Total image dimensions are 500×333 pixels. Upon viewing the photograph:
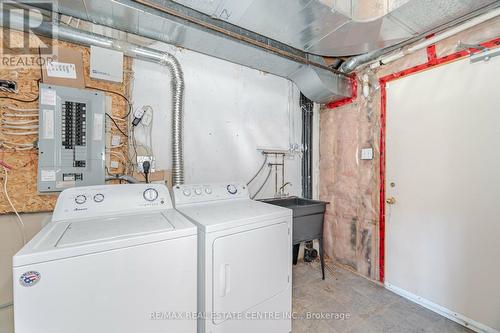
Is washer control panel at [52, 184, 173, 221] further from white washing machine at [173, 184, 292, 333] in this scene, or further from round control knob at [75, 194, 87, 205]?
white washing machine at [173, 184, 292, 333]

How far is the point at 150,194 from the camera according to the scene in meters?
1.60

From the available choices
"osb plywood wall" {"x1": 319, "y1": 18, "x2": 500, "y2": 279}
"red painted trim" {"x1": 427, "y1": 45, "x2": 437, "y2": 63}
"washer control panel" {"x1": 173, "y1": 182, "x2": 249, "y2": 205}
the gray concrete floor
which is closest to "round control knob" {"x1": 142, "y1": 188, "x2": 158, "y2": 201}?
"washer control panel" {"x1": 173, "y1": 182, "x2": 249, "y2": 205}

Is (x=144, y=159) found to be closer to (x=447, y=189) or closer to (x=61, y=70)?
(x=61, y=70)

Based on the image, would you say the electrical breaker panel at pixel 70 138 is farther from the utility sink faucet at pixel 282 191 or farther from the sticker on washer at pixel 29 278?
the utility sink faucet at pixel 282 191

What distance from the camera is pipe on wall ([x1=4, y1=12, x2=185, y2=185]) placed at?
1.55 metres

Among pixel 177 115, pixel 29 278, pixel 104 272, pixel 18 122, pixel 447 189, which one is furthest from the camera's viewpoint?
pixel 177 115

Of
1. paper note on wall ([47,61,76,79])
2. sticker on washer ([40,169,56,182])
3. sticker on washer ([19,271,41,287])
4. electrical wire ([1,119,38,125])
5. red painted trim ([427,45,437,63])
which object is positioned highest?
red painted trim ([427,45,437,63])

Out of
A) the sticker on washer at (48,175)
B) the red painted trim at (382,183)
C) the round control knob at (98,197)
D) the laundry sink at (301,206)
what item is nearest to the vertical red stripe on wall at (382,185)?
the red painted trim at (382,183)

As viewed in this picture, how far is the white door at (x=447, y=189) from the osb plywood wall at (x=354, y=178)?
0.16 m

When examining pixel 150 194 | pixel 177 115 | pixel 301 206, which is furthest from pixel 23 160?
pixel 301 206

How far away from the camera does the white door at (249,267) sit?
1302 mm

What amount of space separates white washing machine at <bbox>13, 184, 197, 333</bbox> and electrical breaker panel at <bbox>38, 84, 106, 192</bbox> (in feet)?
1.03

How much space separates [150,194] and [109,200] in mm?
260

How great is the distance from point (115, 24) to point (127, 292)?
1.97m
